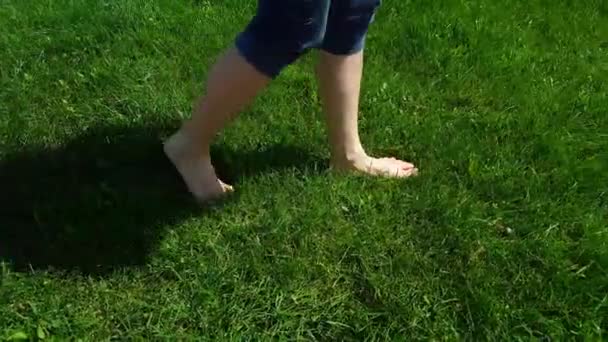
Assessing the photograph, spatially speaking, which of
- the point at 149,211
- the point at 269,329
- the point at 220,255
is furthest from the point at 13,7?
the point at 269,329

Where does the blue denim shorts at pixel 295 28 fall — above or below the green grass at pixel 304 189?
above

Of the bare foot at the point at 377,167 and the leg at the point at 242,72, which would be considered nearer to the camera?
the leg at the point at 242,72

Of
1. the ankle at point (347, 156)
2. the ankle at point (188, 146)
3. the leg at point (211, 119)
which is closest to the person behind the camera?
the leg at point (211, 119)

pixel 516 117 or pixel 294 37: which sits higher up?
pixel 294 37

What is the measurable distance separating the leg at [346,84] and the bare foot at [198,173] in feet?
1.30

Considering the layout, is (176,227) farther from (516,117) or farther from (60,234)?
(516,117)

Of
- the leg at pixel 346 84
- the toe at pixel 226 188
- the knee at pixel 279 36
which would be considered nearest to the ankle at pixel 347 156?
the leg at pixel 346 84

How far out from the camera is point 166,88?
3.29m

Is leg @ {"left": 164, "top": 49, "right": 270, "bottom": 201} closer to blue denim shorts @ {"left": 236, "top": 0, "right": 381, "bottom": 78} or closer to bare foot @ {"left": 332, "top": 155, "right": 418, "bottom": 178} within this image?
blue denim shorts @ {"left": 236, "top": 0, "right": 381, "bottom": 78}

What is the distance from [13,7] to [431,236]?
6.86 ft

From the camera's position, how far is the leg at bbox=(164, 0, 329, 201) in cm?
238

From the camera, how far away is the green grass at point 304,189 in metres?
2.40

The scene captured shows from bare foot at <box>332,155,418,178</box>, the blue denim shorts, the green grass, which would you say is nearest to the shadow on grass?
the green grass

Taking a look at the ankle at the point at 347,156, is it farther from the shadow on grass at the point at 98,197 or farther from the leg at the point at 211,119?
the leg at the point at 211,119
